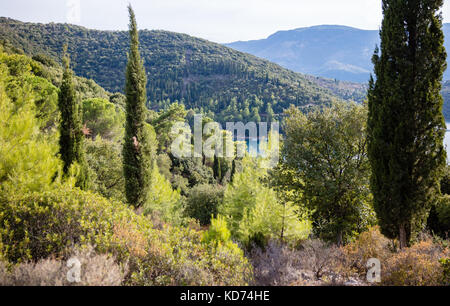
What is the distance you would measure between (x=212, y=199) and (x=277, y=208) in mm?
8702

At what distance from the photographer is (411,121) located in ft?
18.2

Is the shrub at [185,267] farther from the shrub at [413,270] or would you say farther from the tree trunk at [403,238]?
the tree trunk at [403,238]

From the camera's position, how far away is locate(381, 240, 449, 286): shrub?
425cm

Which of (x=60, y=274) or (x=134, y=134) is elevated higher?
(x=134, y=134)

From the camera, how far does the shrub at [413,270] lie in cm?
425

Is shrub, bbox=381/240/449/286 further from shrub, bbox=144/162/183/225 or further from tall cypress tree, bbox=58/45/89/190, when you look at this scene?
shrub, bbox=144/162/183/225

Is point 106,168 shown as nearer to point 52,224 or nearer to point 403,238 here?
point 52,224

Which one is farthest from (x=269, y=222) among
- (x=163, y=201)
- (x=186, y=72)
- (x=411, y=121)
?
(x=186, y=72)

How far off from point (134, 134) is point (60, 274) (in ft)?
21.2

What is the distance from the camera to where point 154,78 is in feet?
272

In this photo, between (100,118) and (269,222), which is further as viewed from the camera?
(100,118)

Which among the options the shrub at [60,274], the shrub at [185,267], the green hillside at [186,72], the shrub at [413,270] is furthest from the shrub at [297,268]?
the green hillside at [186,72]

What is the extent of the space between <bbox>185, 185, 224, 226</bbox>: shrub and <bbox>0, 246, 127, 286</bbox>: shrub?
47.8ft
